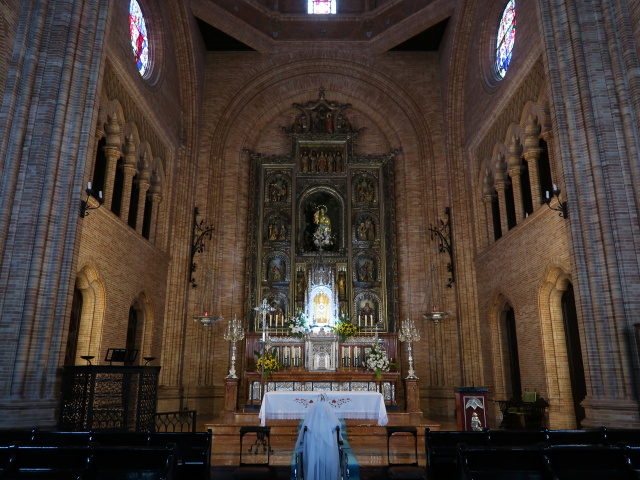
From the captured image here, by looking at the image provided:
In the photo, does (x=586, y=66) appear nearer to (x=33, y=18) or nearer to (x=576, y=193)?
(x=576, y=193)

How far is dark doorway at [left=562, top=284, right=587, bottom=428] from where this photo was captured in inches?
476

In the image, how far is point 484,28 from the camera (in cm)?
1784

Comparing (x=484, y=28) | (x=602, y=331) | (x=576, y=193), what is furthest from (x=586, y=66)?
(x=484, y=28)

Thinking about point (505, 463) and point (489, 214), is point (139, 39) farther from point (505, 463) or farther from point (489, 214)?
point (505, 463)

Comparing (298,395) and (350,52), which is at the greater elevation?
(350,52)

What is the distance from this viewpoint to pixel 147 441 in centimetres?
621

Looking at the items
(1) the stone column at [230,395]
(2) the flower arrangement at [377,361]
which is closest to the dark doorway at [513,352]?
(2) the flower arrangement at [377,361]

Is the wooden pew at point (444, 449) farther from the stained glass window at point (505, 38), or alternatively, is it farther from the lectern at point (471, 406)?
the stained glass window at point (505, 38)

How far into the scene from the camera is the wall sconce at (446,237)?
18.8 m

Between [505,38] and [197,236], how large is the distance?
12.5 metres

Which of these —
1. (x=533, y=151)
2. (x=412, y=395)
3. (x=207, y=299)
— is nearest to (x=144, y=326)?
(x=207, y=299)

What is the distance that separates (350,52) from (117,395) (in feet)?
55.1

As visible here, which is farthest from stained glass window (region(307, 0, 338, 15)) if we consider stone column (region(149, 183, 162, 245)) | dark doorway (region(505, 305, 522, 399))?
dark doorway (region(505, 305, 522, 399))

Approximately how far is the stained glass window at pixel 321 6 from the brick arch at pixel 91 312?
15.3 meters
